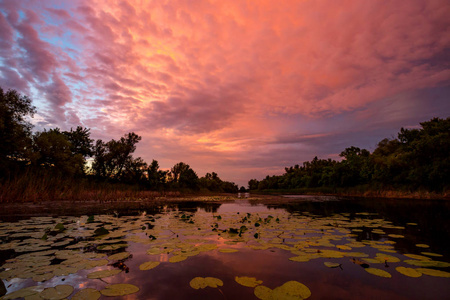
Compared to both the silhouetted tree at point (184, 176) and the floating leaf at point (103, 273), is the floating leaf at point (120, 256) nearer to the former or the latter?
the floating leaf at point (103, 273)

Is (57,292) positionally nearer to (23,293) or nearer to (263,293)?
(23,293)

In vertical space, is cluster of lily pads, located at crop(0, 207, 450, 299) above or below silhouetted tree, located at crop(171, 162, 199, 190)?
below

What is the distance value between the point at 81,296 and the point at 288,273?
7.92 feet

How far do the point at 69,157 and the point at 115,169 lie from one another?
41.5 ft

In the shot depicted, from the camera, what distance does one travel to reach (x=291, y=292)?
2035mm

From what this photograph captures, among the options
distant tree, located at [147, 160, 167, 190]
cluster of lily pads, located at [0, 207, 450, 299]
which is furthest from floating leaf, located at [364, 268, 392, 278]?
distant tree, located at [147, 160, 167, 190]

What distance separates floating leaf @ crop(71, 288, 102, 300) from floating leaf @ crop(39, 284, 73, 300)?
10 cm

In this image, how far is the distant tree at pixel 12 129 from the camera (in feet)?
66.1

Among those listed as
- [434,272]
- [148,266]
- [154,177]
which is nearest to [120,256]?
[148,266]

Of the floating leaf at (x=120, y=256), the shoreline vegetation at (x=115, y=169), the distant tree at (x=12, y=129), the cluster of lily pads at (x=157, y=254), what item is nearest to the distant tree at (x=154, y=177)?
the shoreline vegetation at (x=115, y=169)

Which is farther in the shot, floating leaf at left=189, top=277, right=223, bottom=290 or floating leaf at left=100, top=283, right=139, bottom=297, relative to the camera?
floating leaf at left=189, top=277, right=223, bottom=290

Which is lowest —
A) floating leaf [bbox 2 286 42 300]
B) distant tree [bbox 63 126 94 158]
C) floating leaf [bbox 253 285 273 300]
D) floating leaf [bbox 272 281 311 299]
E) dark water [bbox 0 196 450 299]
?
dark water [bbox 0 196 450 299]

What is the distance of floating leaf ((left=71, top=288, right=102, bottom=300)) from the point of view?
1.94 m

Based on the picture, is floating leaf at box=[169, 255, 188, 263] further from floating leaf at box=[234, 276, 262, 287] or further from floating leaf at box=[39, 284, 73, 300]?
floating leaf at box=[39, 284, 73, 300]
